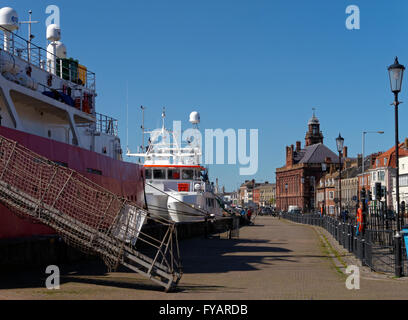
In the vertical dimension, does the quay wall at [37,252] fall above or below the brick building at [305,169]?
below

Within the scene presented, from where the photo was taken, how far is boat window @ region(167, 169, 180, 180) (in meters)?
38.0

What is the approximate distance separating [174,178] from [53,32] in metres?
15.4

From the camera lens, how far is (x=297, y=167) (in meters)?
145

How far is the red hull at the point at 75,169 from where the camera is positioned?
14.4 metres

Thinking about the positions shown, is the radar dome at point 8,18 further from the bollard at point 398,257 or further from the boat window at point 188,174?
the boat window at point 188,174

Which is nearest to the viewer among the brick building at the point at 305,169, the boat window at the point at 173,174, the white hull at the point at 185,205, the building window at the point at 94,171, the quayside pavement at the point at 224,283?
the quayside pavement at the point at 224,283

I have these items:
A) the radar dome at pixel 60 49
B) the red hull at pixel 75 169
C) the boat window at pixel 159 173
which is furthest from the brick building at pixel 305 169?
the radar dome at pixel 60 49

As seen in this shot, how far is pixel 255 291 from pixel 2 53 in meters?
10.9

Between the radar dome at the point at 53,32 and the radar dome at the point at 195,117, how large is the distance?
1831cm

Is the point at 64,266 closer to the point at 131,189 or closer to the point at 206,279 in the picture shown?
the point at 206,279

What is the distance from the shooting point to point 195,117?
141 feet

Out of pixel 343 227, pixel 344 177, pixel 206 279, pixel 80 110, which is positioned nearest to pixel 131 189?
pixel 80 110

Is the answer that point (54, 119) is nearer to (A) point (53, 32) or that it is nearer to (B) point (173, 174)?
(A) point (53, 32)

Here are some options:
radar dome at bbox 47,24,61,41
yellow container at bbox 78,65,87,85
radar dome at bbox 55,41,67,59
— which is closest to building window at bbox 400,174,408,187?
yellow container at bbox 78,65,87,85
